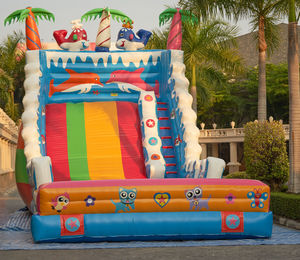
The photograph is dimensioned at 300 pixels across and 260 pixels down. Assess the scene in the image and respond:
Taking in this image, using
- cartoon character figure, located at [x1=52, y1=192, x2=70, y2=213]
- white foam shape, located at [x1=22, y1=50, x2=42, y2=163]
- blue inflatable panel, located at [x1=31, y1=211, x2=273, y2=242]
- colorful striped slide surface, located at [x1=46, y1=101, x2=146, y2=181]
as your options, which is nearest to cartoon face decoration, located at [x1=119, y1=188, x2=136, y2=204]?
blue inflatable panel, located at [x1=31, y1=211, x2=273, y2=242]

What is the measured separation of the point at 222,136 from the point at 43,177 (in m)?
36.3

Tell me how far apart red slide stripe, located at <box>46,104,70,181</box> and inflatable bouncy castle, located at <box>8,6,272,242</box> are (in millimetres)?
20

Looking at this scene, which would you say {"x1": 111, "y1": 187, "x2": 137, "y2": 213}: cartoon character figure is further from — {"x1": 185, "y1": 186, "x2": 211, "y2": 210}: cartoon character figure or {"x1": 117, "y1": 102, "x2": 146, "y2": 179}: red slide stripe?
{"x1": 117, "y1": 102, "x2": 146, "y2": 179}: red slide stripe

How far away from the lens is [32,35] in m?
13.7

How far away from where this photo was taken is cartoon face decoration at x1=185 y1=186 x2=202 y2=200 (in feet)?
28.4

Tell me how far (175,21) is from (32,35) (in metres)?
3.33

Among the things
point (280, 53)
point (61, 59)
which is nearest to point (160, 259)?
point (61, 59)

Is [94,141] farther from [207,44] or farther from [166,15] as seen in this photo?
[207,44]

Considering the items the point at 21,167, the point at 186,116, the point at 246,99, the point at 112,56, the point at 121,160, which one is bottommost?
the point at 21,167

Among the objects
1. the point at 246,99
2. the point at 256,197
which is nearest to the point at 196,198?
the point at 256,197

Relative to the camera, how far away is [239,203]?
873 centimetres

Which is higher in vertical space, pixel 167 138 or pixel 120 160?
pixel 167 138

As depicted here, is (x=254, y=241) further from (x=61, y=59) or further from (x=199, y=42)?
(x=199, y=42)

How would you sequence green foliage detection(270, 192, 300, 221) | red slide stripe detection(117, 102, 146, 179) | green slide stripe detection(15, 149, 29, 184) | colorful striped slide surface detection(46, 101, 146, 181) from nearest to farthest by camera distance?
1. colorful striped slide surface detection(46, 101, 146, 181)
2. green foliage detection(270, 192, 300, 221)
3. red slide stripe detection(117, 102, 146, 179)
4. green slide stripe detection(15, 149, 29, 184)
